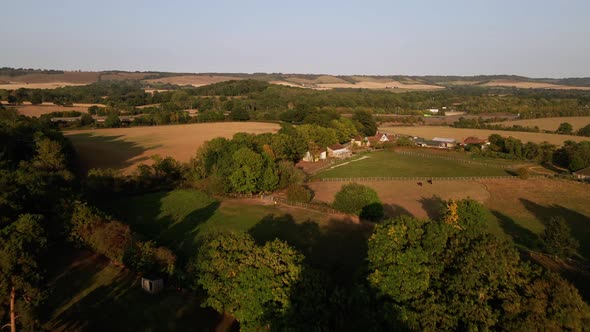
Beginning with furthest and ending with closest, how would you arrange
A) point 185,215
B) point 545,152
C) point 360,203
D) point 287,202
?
point 545,152 < point 287,202 < point 185,215 < point 360,203

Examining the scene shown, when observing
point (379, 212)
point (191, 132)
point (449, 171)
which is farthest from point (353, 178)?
point (191, 132)

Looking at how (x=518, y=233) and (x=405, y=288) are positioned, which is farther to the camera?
(x=518, y=233)

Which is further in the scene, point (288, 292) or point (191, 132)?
point (191, 132)

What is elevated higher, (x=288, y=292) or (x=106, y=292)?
(x=288, y=292)

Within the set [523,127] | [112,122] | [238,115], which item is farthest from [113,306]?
[523,127]

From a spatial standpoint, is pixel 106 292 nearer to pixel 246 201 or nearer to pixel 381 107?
pixel 246 201

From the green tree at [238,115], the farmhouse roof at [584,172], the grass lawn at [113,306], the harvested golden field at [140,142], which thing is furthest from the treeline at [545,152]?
the green tree at [238,115]

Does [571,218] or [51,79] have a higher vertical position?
[51,79]

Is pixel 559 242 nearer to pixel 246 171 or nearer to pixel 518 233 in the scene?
pixel 518 233

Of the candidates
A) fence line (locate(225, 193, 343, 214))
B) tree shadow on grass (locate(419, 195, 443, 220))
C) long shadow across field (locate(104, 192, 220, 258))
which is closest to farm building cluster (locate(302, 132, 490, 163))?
fence line (locate(225, 193, 343, 214))
